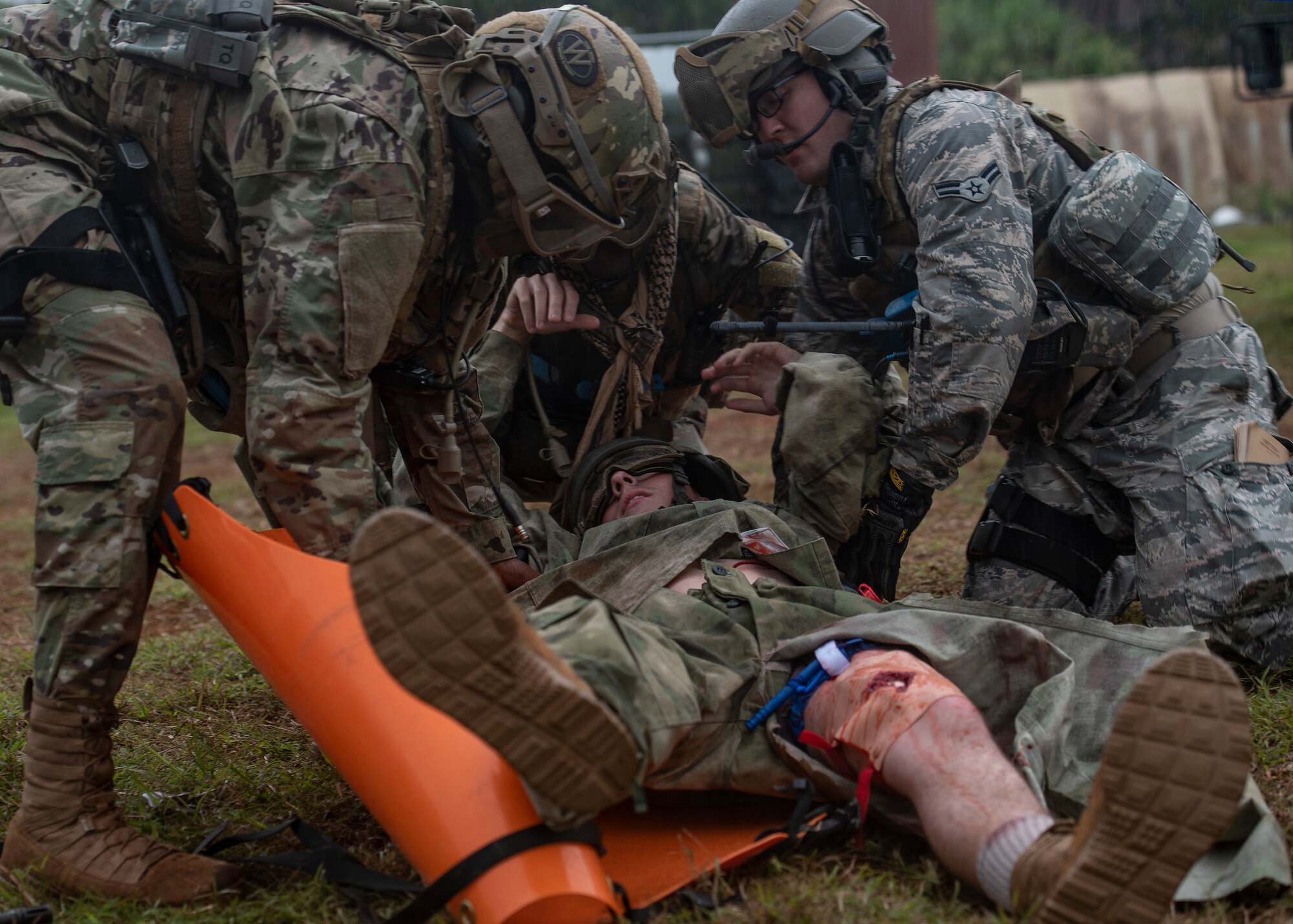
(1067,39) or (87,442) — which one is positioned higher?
(87,442)

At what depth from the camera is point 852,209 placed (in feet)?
11.6

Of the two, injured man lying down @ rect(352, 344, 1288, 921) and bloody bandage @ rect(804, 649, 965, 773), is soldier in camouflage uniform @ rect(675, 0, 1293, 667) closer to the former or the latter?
injured man lying down @ rect(352, 344, 1288, 921)

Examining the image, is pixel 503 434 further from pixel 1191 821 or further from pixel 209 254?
pixel 1191 821

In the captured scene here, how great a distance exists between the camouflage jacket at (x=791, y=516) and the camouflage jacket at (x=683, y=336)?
2.19 feet

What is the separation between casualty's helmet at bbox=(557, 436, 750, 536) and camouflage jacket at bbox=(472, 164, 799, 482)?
624 mm

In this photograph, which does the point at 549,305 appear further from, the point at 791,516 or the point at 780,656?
the point at 780,656

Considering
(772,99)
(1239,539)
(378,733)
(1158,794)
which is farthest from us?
(772,99)

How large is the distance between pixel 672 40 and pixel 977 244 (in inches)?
249

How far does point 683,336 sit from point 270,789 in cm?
223

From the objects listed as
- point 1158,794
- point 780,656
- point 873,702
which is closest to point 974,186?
point 780,656

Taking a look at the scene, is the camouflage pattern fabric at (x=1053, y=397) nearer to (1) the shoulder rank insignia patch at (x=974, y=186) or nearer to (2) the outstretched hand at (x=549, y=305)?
(1) the shoulder rank insignia patch at (x=974, y=186)

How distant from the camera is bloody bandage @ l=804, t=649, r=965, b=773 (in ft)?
7.10

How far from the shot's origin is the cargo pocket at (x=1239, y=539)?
3.22 meters

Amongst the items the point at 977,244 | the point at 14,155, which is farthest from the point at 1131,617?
the point at 14,155
